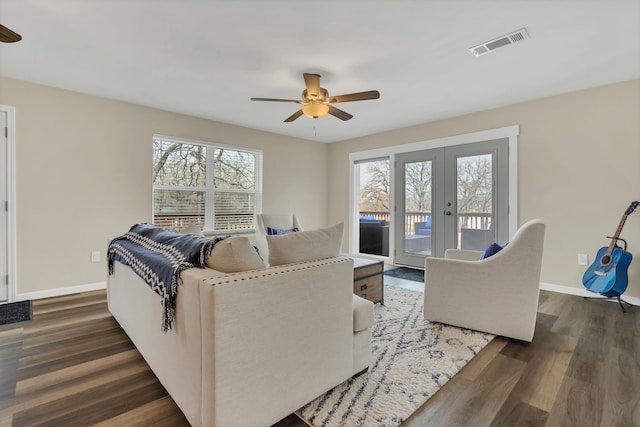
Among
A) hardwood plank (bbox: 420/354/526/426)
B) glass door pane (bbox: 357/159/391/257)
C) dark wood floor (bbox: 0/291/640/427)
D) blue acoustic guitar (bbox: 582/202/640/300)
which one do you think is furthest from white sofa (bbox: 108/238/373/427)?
glass door pane (bbox: 357/159/391/257)

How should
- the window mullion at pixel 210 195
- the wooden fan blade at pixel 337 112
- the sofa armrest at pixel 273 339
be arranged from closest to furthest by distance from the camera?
the sofa armrest at pixel 273 339
the wooden fan blade at pixel 337 112
the window mullion at pixel 210 195

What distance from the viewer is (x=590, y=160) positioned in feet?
11.5

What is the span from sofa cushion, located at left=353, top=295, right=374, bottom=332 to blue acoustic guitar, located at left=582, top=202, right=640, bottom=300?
9.39ft

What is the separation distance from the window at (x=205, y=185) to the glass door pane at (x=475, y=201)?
3293 mm

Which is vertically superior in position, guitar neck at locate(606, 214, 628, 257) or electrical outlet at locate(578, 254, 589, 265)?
guitar neck at locate(606, 214, 628, 257)

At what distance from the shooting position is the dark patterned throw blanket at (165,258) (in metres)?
1.48

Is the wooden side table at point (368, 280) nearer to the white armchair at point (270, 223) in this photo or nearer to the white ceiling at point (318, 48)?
the white armchair at point (270, 223)

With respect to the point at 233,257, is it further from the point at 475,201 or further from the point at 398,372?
the point at 475,201

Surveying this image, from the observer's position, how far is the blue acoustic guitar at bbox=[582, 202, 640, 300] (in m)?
3.05

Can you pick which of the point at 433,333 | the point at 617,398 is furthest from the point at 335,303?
the point at 617,398

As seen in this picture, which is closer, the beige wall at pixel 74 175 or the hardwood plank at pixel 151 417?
the hardwood plank at pixel 151 417

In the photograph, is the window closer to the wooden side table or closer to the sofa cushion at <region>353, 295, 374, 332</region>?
the wooden side table

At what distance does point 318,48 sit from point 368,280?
7.02 feet

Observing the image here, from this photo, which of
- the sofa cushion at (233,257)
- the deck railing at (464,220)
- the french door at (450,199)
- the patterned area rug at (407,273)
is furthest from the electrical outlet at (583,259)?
the sofa cushion at (233,257)
